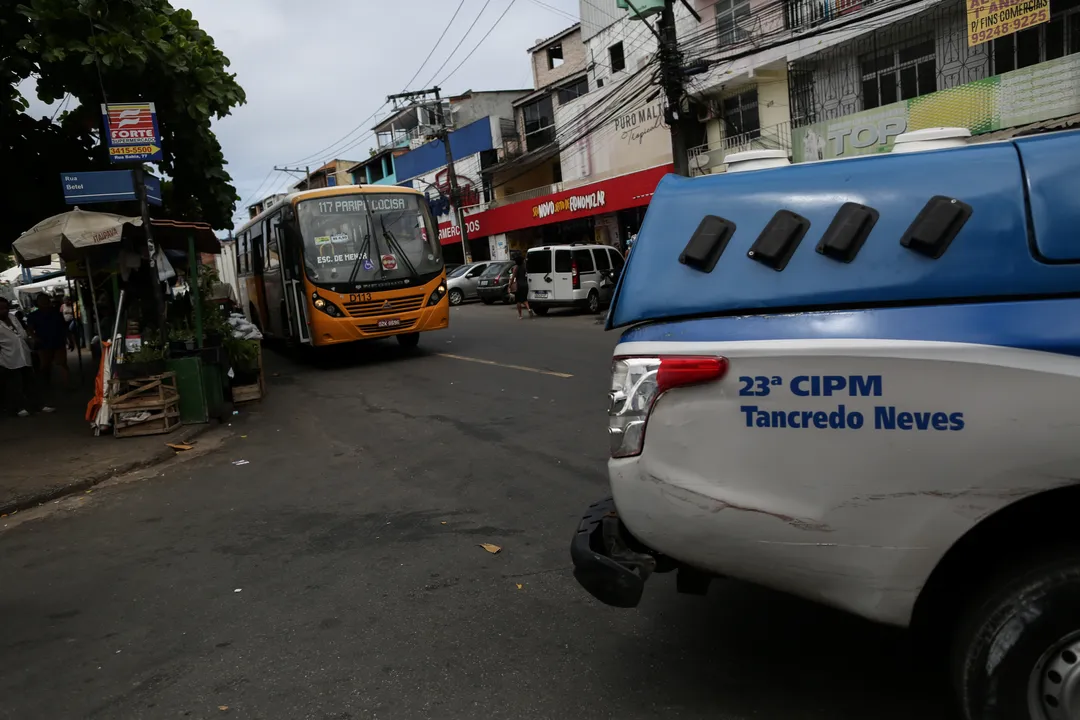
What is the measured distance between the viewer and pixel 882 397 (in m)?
2.15

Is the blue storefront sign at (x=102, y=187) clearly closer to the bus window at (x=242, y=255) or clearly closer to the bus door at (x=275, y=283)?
the bus door at (x=275, y=283)

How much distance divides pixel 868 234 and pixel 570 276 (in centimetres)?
1824

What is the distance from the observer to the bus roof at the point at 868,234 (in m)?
2.12

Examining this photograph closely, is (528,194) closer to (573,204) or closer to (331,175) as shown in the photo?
(573,204)

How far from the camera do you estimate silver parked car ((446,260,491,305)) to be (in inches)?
1172

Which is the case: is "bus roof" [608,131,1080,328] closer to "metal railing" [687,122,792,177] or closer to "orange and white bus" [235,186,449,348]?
"orange and white bus" [235,186,449,348]

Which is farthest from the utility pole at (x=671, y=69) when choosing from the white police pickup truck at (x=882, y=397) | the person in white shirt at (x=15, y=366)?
the white police pickup truck at (x=882, y=397)

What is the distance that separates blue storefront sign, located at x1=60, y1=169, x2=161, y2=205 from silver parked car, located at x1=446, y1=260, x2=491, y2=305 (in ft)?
64.4

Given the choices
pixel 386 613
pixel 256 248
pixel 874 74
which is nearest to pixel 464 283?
pixel 256 248

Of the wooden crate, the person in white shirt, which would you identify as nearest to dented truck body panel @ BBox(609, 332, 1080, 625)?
the wooden crate

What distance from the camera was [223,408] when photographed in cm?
975

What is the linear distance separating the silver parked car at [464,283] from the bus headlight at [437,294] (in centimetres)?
1559

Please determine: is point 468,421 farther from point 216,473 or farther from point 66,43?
point 66,43

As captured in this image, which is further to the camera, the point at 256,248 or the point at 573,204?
the point at 573,204
